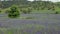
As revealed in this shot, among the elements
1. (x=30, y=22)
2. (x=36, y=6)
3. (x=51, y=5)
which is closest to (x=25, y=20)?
(x=30, y=22)

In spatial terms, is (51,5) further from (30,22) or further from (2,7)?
(2,7)

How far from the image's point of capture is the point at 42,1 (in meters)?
4.37

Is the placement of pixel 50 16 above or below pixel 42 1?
below

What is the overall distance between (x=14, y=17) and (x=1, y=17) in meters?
0.38

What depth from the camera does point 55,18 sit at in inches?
173

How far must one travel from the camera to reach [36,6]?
14.3ft

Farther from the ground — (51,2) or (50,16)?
(51,2)

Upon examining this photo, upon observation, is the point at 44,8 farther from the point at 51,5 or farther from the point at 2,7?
the point at 2,7

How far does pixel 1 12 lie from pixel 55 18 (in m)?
1.63

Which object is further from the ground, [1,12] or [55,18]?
[1,12]

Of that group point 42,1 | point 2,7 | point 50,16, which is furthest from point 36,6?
point 2,7

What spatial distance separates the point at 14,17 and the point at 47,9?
1.02m

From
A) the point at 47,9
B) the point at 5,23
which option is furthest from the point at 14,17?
the point at 47,9

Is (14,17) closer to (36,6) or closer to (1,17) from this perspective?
(1,17)
